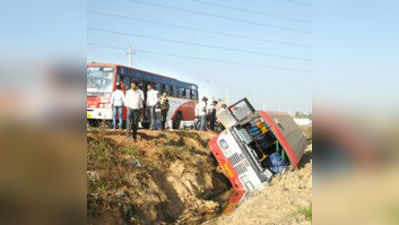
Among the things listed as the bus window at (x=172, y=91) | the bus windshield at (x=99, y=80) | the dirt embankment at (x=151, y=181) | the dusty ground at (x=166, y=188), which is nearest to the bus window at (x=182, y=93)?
the bus window at (x=172, y=91)

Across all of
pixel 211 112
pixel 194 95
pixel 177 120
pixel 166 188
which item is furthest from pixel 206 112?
pixel 166 188

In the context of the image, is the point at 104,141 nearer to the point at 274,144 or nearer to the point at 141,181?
the point at 141,181

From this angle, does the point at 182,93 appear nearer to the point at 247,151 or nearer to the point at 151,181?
the point at 247,151

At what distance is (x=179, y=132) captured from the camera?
50.9 ft

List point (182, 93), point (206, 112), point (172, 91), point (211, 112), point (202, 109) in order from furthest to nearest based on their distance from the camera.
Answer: point (182, 93) < point (172, 91) < point (211, 112) < point (206, 112) < point (202, 109)

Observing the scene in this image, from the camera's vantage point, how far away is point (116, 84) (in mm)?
14977

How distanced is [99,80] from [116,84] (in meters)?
0.72

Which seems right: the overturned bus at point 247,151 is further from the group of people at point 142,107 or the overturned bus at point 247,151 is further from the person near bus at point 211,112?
the person near bus at point 211,112

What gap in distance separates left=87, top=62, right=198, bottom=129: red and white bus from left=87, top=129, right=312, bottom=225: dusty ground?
235 centimetres

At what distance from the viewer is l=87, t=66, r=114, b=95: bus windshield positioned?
14.8 m

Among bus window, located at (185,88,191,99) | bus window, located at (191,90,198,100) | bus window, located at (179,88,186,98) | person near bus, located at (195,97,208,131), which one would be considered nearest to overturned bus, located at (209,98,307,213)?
person near bus, located at (195,97,208,131)

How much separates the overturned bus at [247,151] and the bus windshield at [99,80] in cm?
540

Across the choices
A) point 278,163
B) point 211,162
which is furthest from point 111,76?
point 278,163

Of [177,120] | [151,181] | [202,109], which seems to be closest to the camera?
[151,181]
